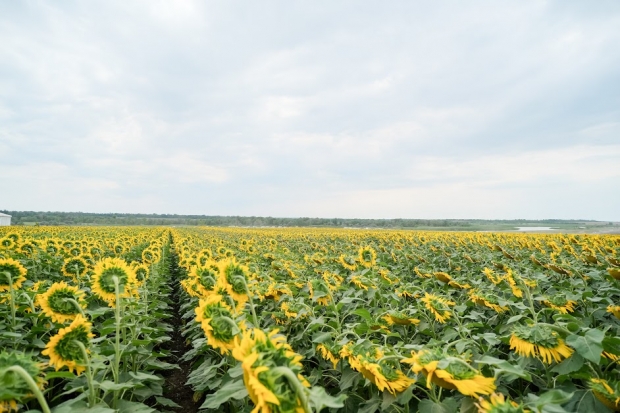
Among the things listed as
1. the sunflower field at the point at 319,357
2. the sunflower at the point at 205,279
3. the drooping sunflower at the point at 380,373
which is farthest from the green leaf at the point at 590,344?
the sunflower at the point at 205,279

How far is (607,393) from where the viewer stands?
1.65 meters

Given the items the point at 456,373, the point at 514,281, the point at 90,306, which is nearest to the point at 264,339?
the point at 456,373

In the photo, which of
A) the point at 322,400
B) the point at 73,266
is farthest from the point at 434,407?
the point at 73,266

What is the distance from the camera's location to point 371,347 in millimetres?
2100

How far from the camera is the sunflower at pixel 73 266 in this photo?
5551 millimetres

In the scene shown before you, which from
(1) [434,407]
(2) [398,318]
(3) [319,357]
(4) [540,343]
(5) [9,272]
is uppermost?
(5) [9,272]

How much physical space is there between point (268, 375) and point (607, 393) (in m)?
1.63

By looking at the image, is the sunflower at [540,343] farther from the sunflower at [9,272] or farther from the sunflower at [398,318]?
the sunflower at [9,272]

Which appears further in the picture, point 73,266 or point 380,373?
point 73,266

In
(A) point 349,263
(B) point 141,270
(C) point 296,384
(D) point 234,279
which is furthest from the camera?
(A) point 349,263

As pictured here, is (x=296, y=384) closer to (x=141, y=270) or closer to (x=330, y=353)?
(x=330, y=353)

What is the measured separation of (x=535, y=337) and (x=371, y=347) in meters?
0.90

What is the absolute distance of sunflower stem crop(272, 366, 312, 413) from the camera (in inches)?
43.0

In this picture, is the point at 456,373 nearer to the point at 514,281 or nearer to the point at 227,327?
the point at 227,327
